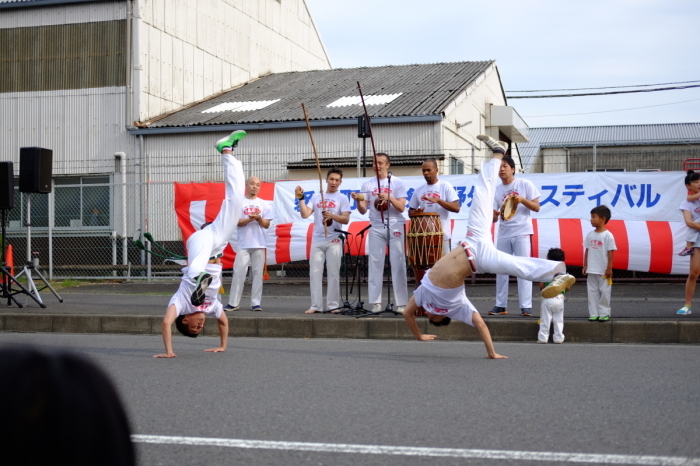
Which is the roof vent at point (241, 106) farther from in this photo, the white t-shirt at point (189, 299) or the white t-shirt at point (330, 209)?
the white t-shirt at point (189, 299)

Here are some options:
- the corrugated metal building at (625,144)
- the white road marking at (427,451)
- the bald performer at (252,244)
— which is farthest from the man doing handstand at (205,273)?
the corrugated metal building at (625,144)

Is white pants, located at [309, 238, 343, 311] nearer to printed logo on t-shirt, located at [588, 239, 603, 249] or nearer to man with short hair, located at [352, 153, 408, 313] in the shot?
man with short hair, located at [352, 153, 408, 313]

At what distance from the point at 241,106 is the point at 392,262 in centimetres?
1641

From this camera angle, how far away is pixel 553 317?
29.8 ft

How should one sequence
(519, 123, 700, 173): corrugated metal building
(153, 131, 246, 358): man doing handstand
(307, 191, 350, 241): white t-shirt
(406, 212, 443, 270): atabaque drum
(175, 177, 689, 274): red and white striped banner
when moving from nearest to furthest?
(153, 131, 246, 358): man doing handstand → (406, 212, 443, 270): atabaque drum → (307, 191, 350, 241): white t-shirt → (175, 177, 689, 274): red and white striped banner → (519, 123, 700, 173): corrugated metal building

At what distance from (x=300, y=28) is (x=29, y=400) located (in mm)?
36273

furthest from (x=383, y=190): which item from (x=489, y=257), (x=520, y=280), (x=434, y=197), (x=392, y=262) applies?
(x=489, y=257)

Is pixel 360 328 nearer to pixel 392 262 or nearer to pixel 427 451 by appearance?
pixel 392 262

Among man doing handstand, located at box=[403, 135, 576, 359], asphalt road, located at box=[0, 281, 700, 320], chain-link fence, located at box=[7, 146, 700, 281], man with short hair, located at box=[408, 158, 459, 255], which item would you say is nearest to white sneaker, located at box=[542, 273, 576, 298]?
man doing handstand, located at box=[403, 135, 576, 359]

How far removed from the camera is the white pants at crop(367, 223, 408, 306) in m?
10.8

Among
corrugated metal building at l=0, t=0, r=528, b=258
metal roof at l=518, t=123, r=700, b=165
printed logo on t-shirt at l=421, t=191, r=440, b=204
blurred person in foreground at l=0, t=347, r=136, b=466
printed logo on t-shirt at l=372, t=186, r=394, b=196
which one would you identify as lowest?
blurred person in foreground at l=0, t=347, r=136, b=466

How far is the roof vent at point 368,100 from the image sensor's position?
24.1 meters

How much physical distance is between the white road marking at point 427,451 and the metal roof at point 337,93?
18.0 metres

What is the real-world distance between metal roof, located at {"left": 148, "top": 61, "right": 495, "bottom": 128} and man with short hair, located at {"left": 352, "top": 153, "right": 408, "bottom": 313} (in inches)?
452
